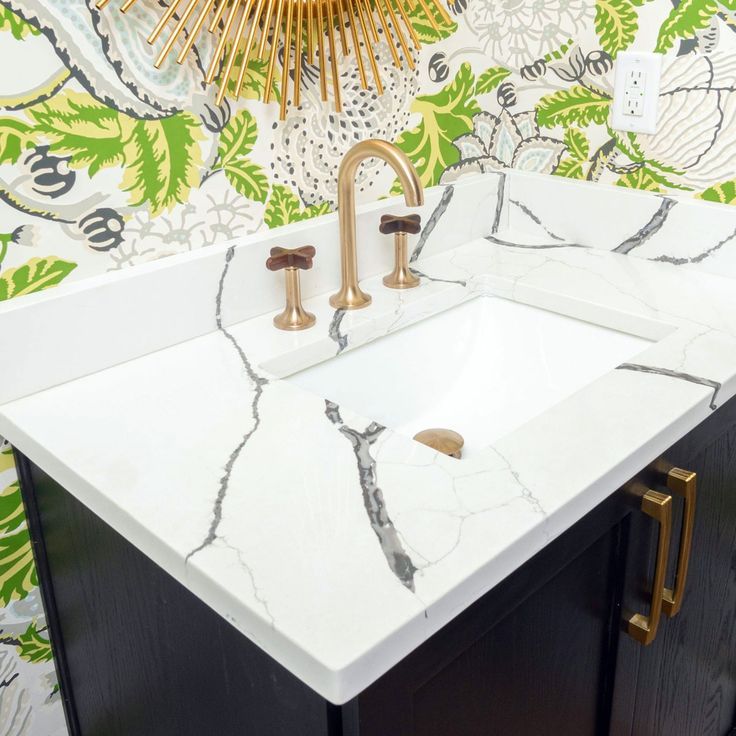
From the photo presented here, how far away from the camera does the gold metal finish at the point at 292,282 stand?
3.69 feet

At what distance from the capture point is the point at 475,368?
133 cm

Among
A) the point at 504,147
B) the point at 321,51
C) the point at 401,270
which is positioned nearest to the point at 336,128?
the point at 321,51

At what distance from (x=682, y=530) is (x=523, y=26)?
0.87 metres

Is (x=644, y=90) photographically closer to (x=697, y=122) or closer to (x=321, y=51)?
(x=697, y=122)

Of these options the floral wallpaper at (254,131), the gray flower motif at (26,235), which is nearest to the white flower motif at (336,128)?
the floral wallpaper at (254,131)

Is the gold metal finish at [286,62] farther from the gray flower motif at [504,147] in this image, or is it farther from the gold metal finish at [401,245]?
the gray flower motif at [504,147]

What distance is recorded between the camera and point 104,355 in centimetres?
104

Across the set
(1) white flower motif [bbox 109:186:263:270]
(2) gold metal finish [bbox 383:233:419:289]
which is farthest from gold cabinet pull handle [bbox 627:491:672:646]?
(1) white flower motif [bbox 109:186:263:270]

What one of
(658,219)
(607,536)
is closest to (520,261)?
(658,219)

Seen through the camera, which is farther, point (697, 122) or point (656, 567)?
point (697, 122)

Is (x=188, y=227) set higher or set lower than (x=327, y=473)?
higher

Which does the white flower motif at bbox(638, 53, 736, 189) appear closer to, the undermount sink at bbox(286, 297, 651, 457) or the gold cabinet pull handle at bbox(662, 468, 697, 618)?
the undermount sink at bbox(286, 297, 651, 457)

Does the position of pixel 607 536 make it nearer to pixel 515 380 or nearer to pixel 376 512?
pixel 376 512

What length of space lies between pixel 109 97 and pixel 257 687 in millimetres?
677
